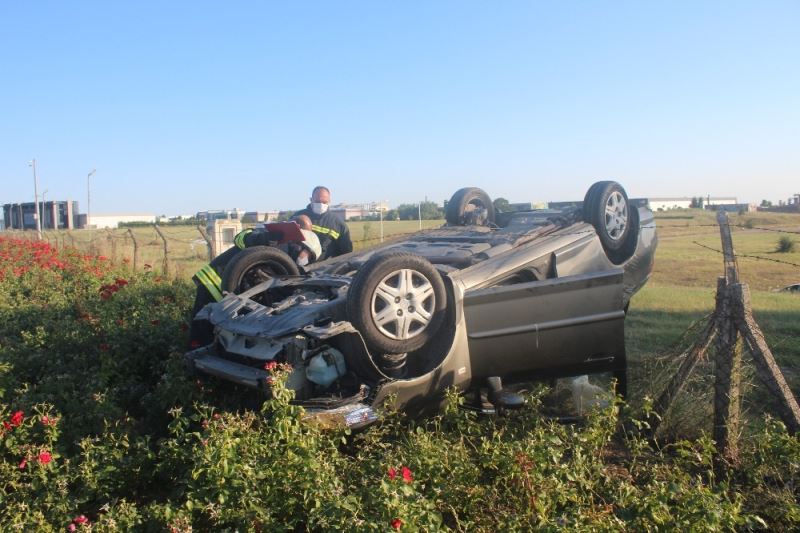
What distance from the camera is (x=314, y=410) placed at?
398 centimetres

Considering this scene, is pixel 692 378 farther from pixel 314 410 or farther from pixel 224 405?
pixel 224 405

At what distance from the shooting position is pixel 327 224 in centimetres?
725

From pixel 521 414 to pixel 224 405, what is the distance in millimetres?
2023

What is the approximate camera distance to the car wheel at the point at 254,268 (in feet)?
17.8

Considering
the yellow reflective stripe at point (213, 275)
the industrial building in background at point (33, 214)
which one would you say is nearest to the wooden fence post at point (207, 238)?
the yellow reflective stripe at point (213, 275)

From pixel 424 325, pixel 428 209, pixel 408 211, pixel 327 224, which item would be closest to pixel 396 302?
pixel 424 325

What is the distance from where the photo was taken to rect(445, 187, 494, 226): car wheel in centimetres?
696

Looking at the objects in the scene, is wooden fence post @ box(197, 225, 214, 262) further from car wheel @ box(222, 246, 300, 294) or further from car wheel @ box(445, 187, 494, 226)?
car wheel @ box(222, 246, 300, 294)

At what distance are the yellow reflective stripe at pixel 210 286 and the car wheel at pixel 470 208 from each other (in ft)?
8.52

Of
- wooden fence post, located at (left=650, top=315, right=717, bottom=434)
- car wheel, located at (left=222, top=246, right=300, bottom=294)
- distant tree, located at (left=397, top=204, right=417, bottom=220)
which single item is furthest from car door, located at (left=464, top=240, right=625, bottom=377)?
distant tree, located at (left=397, top=204, right=417, bottom=220)

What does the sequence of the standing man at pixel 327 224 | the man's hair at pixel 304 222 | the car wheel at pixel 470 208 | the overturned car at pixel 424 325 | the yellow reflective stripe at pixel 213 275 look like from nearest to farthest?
the overturned car at pixel 424 325, the yellow reflective stripe at pixel 213 275, the man's hair at pixel 304 222, the car wheel at pixel 470 208, the standing man at pixel 327 224

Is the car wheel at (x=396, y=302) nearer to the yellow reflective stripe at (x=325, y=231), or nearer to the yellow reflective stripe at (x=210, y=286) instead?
the yellow reflective stripe at (x=210, y=286)

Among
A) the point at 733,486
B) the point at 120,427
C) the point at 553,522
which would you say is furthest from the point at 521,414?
the point at 120,427

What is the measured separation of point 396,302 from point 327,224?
315cm
